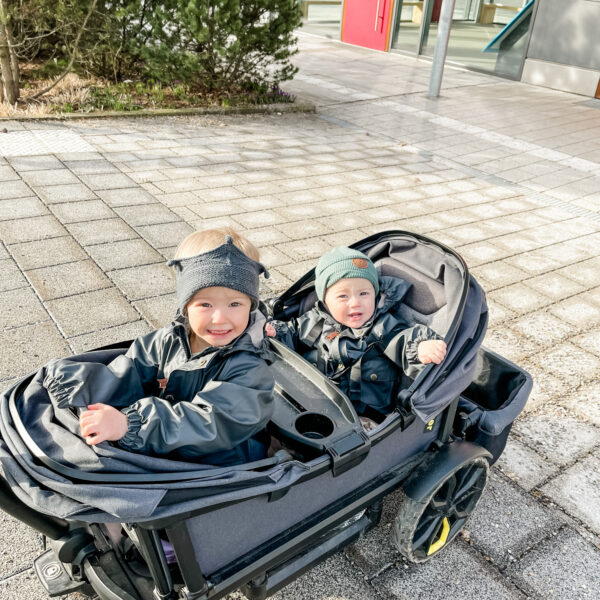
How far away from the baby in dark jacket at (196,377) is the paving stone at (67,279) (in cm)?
225

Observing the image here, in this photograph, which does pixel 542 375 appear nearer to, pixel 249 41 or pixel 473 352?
pixel 473 352

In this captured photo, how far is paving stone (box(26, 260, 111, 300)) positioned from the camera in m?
4.03

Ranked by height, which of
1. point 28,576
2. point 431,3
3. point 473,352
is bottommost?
point 28,576

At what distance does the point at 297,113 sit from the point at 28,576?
8426mm

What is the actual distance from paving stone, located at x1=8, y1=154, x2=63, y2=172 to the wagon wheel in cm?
555

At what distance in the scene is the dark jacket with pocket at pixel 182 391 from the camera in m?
A: 1.60

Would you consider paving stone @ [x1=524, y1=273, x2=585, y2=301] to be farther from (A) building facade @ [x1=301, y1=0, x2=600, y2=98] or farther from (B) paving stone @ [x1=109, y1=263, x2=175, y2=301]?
(A) building facade @ [x1=301, y1=0, x2=600, y2=98]

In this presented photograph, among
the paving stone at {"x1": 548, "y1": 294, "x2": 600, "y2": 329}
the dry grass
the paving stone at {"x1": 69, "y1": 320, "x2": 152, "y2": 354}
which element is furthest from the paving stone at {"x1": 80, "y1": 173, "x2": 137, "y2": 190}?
the paving stone at {"x1": 548, "y1": 294, "x2": 600, "y2": 329}

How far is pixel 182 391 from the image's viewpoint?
1891 mm

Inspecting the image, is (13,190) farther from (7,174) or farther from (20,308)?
(20,308)

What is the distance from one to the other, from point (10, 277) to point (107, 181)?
2178mm

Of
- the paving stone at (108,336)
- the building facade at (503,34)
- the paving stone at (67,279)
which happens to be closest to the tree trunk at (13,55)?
the paving stone at (67,279)

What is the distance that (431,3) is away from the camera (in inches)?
568

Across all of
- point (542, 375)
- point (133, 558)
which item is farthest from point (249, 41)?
point (133, 558)
